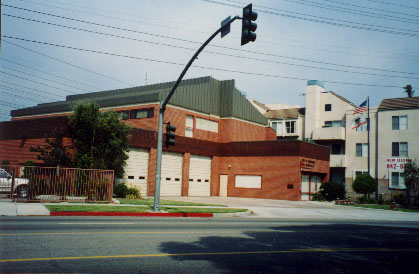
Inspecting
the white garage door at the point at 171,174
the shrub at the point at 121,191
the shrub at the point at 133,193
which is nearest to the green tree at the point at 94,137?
the shrub at the point at 121,191

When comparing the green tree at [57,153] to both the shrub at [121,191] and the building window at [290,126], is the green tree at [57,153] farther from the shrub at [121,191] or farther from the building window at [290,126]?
the building window at [290,126]

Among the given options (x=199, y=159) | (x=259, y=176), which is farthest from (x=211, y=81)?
(x=259, y=176)

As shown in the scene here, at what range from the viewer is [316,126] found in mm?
52688

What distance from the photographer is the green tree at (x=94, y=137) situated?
82.3 feet

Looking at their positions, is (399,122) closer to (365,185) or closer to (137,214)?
(365,185)

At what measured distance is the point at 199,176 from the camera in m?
38.2

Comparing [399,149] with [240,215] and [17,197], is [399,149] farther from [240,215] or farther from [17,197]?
[17,197]

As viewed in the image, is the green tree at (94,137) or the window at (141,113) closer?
the green tree at (94,137)

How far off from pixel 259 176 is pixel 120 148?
16319mm

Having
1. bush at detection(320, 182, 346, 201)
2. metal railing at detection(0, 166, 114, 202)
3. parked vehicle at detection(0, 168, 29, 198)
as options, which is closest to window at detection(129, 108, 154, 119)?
metal railing at detection(0, 166, 114, 202)

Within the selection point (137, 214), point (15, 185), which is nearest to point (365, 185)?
point (137, 214)

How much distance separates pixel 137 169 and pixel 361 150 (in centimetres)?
2973

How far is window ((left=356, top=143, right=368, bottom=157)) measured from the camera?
47.5 metres

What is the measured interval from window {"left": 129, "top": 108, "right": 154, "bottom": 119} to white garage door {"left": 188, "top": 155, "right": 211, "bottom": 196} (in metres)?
6.01
